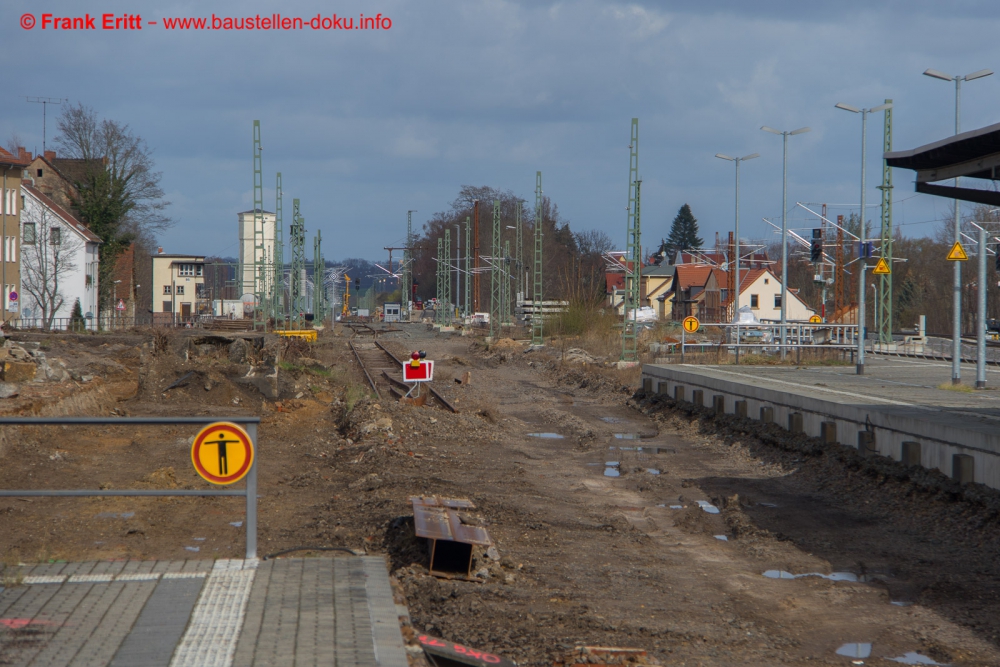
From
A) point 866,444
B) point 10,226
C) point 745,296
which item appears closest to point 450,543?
point 866,444

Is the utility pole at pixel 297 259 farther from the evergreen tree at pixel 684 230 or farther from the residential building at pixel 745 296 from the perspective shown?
the evergreen tree at pixel 684 230

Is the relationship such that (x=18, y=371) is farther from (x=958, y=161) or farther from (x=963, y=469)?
(x=958, y=161)

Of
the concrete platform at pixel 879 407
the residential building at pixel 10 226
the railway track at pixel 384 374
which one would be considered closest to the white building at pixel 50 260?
the residential building at pixel 10 226

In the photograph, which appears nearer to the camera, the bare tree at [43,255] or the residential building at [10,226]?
the residential building at [10,226]

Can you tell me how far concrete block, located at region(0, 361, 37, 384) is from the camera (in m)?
21.7

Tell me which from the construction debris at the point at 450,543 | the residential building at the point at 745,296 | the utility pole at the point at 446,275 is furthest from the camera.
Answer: the residential building at the point at 745,296

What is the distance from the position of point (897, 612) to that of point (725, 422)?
11277 millimetres

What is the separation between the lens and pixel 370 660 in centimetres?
485

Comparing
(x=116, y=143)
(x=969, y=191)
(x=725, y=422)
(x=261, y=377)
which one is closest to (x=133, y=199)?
(x=116, y=143)

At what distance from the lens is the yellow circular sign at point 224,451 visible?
21.9 feet

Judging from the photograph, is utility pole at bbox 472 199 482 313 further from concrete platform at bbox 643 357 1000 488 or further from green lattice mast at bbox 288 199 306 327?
concrete platform at bbox 643 357 1000 488

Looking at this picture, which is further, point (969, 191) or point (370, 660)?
point (969, 191)

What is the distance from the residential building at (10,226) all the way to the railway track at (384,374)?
20.6 meters

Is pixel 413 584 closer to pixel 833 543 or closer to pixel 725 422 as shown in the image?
pixel 833 543
